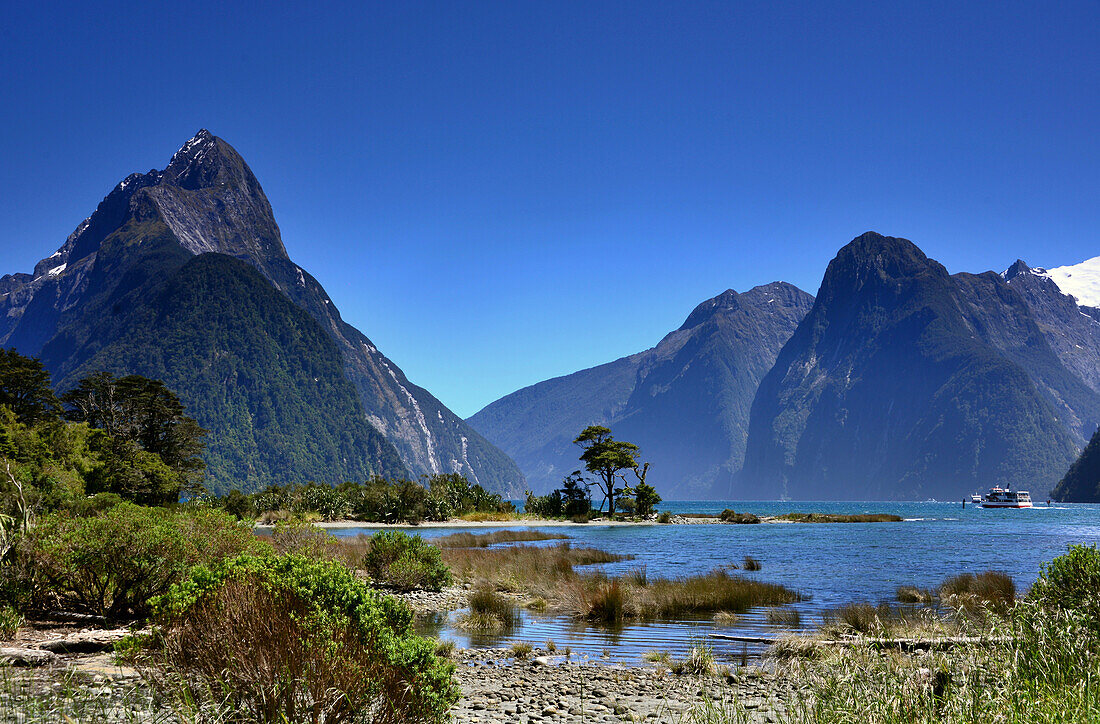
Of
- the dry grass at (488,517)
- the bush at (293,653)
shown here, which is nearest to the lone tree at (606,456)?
the dry grass at (488,517)

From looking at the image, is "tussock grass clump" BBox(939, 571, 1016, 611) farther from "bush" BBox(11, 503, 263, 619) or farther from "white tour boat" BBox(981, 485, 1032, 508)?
"white tour boat" BBox(981, 485, 1032, 508)

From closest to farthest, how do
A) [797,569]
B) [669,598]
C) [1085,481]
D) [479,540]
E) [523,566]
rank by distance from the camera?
[669,598], [523,566], [797,569], [479,540], [1085,481]

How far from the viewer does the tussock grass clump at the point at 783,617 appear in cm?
1496

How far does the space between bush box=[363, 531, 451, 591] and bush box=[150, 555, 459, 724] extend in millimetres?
14837

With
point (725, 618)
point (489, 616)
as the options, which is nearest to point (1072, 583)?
point (725, 618)

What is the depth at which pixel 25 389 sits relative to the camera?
52.8m

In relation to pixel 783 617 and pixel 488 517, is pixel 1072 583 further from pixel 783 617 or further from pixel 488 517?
pixel 488 517

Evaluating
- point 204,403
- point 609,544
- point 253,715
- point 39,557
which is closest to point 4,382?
point 609,544

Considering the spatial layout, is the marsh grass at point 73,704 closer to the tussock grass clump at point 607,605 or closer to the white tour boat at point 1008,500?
the tussock grass clump at point 607,605

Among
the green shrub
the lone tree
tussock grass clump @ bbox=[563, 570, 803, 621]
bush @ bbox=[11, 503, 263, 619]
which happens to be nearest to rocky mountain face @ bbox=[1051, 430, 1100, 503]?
the lone tree

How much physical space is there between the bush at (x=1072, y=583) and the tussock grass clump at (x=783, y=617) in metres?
6.40

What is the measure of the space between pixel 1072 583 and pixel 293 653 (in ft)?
30.3

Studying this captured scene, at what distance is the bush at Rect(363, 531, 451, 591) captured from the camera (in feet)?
67.5

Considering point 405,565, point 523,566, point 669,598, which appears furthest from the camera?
point 523,566
